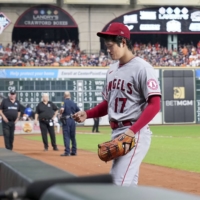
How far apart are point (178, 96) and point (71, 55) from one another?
8478 millimetres

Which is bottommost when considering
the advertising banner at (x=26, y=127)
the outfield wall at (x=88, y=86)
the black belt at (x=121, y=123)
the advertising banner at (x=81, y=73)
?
the advertising banner at (x=26, y=127)

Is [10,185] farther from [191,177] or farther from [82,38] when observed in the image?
[82,38]

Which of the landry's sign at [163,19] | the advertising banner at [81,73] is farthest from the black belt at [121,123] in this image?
the landry's sign at [163,19]

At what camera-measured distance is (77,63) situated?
45.0m

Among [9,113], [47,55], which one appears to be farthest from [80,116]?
[47,55]

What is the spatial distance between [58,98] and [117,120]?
35287mm

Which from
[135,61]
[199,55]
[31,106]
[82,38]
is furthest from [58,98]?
[135,61]

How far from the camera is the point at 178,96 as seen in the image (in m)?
44.2

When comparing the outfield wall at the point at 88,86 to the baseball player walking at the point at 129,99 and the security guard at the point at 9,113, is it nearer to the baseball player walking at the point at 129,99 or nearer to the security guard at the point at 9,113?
the security guard at the point at 9,113

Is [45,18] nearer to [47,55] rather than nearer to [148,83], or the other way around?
[47,55]

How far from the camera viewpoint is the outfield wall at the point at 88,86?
1577 inches

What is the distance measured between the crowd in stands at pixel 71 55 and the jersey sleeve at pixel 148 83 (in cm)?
3766

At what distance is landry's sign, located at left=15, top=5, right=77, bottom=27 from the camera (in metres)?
47.3

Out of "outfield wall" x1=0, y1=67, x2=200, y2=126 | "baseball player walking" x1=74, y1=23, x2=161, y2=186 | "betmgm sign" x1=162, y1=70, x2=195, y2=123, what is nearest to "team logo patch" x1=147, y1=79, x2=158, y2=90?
"baseball player walking" x1=74, y1=23, x2=161, y2=186
